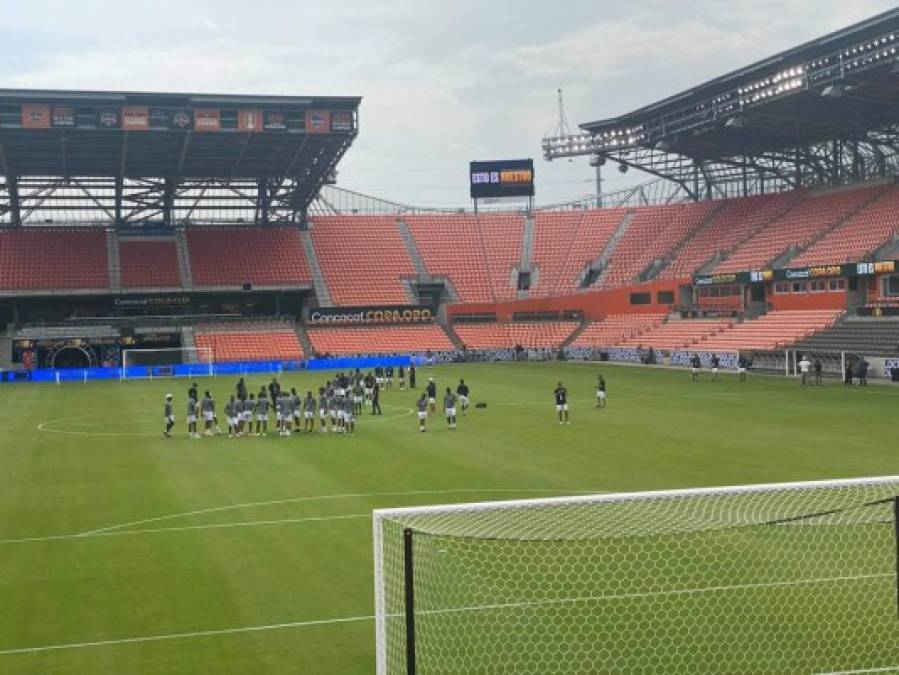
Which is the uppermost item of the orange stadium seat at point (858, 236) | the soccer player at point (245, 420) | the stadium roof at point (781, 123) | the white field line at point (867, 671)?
the stadium roof at point (781, 123)

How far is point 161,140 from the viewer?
65500 mm

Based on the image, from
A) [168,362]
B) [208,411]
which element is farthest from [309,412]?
[168,362]

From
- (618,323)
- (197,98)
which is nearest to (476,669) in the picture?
(197,98)

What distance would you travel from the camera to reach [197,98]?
204 feet

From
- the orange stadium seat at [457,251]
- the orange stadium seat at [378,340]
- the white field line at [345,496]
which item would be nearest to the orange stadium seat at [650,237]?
the orange stadium seat at [457,251]

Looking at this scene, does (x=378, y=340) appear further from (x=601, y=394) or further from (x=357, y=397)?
(x=601, y=394)

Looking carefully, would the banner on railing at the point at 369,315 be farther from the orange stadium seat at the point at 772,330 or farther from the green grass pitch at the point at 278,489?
the green grass pitch at the point at 278,489

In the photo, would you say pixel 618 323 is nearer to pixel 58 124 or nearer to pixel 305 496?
pixel 58 124

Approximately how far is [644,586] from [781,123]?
2286 inches

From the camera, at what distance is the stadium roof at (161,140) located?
200 feet

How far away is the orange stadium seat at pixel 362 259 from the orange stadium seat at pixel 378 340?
9.68ft

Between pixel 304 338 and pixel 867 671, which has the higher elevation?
pixel 304 338

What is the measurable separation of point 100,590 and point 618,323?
2530 inches

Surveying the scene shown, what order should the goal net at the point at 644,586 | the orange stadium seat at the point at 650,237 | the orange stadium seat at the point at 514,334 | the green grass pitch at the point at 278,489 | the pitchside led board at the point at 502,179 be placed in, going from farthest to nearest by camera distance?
the pitchside led board at the point at 502,179
the orange stadium seat at the point at 650,237
the orange stadium seat at the point at 514,334
the green grass pitch at the point at 278,489
the goal net at the point at 644,586
